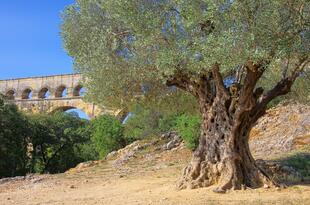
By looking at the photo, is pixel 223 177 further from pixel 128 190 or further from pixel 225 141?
pixel 128 190

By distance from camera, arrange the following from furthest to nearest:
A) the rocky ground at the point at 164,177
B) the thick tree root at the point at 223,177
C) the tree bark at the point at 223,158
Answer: the tree bark at the point at 223,158 < the thick tree root at the point at 223,177 < the rocky ground at the point at 164,177

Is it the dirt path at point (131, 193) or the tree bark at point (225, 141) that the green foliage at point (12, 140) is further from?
the tree bark at point (225, 141)

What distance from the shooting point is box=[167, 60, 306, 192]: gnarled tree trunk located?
1024cm

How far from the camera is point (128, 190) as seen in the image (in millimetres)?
11633

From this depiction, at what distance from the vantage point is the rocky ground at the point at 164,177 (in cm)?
967

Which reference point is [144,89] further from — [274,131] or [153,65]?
[274,131]

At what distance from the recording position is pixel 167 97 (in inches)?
530

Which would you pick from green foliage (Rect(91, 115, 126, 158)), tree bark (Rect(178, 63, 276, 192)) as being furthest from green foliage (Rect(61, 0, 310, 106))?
green foliage (Rect(91, 115, 126, 158))

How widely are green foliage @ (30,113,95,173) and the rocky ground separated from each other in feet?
28.6

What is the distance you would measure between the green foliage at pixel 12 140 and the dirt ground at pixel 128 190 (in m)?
8.14

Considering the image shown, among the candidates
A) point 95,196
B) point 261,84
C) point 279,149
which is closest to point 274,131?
point 279,149

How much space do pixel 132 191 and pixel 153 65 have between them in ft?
10.9

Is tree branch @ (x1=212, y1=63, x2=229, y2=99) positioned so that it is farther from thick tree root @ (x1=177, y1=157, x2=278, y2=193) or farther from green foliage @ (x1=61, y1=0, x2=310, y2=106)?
thick tree root @ (x1=177, y1=157, x2=278, y2=193)

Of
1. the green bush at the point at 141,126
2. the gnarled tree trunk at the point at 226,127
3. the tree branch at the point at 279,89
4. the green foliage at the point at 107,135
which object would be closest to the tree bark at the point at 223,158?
the gnarled tree trunk at the point at 226,127
